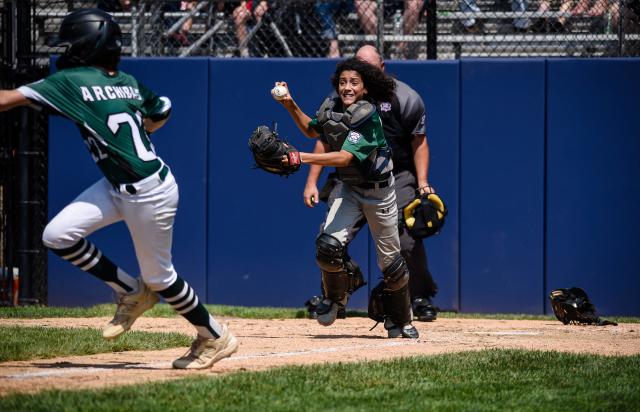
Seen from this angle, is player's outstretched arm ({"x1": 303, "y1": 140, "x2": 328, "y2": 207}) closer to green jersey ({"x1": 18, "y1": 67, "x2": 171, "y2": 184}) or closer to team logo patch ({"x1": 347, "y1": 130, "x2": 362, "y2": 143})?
team logo patch ({"x1": 347, "y1": 130, "x2": 362, "y2": 143})

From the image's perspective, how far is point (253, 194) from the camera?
10625 millimetres

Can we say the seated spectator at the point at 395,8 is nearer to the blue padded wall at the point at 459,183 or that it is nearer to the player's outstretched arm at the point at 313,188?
the blue padded wall at the point at 459,183

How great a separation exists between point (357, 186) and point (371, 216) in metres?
0.23

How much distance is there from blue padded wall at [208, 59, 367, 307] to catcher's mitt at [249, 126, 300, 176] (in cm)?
391

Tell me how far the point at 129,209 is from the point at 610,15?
280 inches

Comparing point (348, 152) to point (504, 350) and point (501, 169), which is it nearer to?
point (504, 350)

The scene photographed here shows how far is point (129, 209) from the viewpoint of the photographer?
17.8 ft

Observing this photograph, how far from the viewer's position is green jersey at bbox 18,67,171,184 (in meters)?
5.41

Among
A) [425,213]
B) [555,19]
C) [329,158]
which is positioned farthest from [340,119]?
[555,19]

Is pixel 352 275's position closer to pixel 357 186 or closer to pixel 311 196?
pixel 357 186

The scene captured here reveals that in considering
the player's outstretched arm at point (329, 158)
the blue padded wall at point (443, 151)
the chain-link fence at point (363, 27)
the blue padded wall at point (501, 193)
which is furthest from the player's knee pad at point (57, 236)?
the chain-link fence at point (363, 27)

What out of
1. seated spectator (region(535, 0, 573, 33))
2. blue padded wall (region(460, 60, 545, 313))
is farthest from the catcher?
seated spectator (region(535, 0, 573, 33))

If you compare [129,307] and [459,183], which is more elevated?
[459,183]

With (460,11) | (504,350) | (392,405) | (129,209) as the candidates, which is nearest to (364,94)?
(504,350)
